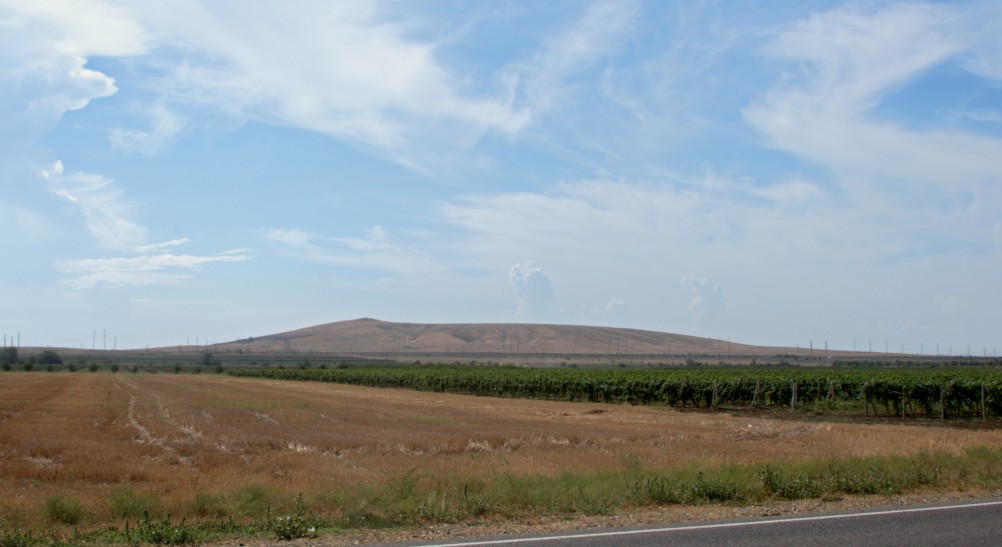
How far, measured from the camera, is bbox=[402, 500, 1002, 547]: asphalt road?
33.7ft

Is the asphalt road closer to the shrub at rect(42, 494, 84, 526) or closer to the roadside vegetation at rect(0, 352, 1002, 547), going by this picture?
the roadside vegetation at rect(0, 352, 1002, 547)

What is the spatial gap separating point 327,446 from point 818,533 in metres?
18.8

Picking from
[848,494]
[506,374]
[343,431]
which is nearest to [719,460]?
[848,494]

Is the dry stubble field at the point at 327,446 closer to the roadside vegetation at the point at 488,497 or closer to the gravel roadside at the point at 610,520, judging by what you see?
the roadside vegetation at the point at 488,497

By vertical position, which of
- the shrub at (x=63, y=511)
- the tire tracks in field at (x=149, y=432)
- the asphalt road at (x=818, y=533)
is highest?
the asphalt road at (x=818, y=533)

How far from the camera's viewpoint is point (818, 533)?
10867 millimetres

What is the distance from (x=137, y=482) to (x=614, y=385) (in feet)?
162

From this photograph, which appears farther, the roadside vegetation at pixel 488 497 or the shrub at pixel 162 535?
the roadside vegetation at pixel 488 497

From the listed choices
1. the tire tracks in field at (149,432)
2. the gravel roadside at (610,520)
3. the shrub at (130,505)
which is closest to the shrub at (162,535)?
the gravel roadside at (610,520)

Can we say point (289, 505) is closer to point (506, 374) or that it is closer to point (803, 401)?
point (803, 401)

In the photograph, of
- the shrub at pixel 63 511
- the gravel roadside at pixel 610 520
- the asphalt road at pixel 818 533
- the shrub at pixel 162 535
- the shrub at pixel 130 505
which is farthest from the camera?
the shrub at pixel 130 505

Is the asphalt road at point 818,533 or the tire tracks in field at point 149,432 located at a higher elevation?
the asphalt road at point 818,533

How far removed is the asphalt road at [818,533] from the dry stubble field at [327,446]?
4755mm

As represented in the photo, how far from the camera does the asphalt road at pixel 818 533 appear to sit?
10273 millimetres
